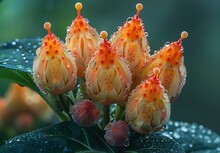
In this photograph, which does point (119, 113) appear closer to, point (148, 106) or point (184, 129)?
point (148, 106)

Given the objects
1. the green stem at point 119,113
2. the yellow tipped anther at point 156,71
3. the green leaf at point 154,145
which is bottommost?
the green leaf at point 154,145

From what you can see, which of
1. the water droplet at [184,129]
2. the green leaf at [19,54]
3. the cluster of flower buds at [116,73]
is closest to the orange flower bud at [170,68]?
the cluster of flower buds at [116,73]

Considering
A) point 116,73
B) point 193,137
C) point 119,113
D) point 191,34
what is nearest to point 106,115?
point 119,113

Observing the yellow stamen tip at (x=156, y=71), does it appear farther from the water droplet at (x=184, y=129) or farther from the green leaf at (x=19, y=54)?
the water droplet at (x=184, y=129)

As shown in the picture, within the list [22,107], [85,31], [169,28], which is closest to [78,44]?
[85,31]

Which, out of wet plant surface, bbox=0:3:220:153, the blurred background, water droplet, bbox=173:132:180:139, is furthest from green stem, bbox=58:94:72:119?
the blurred background
